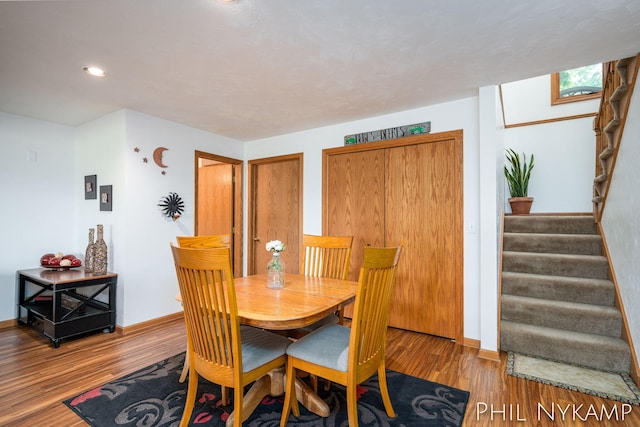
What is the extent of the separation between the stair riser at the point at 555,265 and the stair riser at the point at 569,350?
31.0 inches

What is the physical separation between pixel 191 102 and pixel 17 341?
9.56 feet

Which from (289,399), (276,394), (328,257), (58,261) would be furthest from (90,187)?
(289,399)

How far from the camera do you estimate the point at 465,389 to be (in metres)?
2.10

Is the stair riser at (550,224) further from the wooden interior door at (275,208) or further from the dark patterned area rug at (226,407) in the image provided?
the wooden interior door at (275,208)

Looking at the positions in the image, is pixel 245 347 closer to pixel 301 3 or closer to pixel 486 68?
pixel 301 3

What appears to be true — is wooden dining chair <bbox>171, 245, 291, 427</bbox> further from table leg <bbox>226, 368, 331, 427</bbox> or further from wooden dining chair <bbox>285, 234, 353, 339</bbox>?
wooden dining chair <bbox>285, 234, 353, 339</bbox>

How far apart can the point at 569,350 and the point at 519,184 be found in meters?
2.31

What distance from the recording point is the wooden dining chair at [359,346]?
4.99 ft

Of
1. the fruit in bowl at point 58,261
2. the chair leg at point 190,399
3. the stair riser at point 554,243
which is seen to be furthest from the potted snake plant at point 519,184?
the fruit in bowl at point 58,261

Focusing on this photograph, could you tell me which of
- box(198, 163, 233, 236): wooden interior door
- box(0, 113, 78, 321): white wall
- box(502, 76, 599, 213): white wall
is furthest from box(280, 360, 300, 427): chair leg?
box(502, 76, 599, 213): white wall

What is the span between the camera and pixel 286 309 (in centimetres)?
164

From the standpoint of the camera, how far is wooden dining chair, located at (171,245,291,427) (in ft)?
4.68

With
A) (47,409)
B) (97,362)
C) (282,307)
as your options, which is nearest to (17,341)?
(97,362)

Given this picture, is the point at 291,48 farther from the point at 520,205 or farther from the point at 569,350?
the point at 520,205
